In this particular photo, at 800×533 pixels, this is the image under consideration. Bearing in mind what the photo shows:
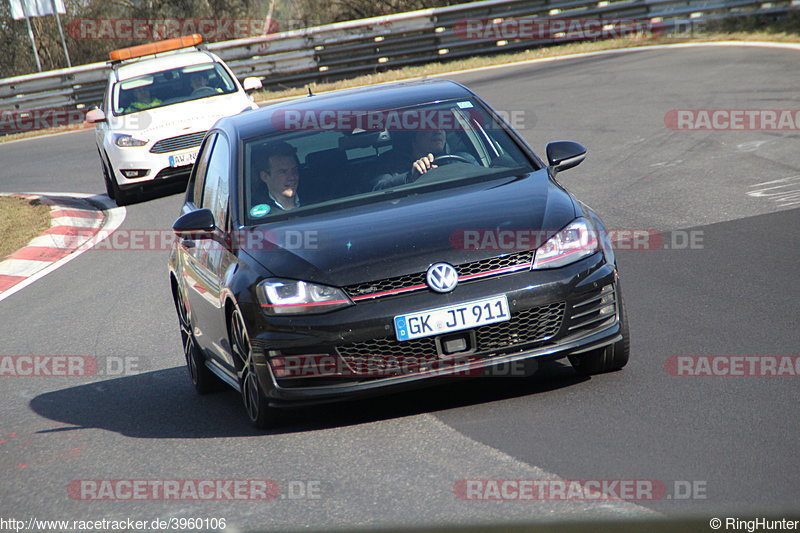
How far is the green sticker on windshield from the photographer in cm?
654

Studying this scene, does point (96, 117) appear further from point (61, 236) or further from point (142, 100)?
point (61, 236)

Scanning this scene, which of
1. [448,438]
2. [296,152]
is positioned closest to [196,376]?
[296,152]

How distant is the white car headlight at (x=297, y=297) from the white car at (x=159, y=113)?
34.1 ft

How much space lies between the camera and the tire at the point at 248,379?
19.6 ft

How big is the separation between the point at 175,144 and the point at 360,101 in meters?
9.53

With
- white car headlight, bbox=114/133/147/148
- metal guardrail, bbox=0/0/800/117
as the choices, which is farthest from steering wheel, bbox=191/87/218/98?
metal guardrail, bbox=0/0/800/117

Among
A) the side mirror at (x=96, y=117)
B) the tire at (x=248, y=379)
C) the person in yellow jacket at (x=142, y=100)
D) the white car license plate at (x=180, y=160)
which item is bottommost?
the white car license plate at (x=180, y=160)

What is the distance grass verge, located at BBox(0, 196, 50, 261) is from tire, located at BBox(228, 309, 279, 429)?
8.73m

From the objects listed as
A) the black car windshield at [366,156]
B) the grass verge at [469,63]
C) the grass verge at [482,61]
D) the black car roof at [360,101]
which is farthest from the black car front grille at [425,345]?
the grass verge at [482,61]

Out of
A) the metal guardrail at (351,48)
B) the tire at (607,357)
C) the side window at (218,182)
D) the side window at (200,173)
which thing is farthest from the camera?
the metal guardrail at (351,48)

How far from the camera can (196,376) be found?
750cm

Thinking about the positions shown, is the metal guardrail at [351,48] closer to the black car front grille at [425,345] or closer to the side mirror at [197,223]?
the side mirror at [197,223]

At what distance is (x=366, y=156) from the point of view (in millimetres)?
6848

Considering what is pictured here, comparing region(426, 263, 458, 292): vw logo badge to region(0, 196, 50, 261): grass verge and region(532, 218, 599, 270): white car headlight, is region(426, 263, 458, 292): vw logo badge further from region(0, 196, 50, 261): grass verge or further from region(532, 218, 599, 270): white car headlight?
region(0, 196, 50, 261): grass verge
